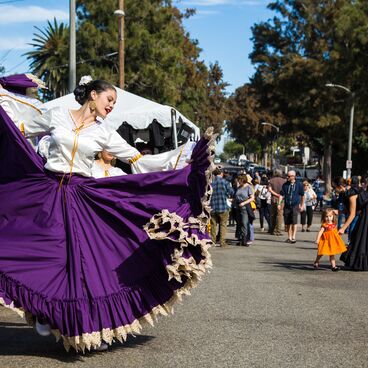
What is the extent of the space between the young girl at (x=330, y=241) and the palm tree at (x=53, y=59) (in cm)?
3246

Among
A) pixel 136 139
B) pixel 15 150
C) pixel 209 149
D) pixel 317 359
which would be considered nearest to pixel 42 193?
pixel 15 150

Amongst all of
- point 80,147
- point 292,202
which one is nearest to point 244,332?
point 80,147

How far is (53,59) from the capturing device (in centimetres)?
4506

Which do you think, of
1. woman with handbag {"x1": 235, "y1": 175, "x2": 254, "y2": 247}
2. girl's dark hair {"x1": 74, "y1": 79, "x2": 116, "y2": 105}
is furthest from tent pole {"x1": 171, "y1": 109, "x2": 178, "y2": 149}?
girl's dark hair {"x1": 74, "y1": 79, "x2": 116, "y2": 105}

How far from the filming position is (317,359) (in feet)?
18.6

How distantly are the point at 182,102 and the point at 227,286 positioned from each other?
1596 inches

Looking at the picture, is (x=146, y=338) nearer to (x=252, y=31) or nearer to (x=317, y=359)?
(x=317, y=359)

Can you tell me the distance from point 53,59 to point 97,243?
40.9 meters

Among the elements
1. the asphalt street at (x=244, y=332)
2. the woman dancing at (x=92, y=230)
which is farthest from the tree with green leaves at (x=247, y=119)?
the woman dancing at (x=92, y=230)

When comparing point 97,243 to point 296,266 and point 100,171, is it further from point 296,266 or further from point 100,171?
point 296,266

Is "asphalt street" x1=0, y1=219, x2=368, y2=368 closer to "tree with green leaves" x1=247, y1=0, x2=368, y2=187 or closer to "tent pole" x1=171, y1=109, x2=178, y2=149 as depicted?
"tent pole" x1=171, y1=109, x2=178, y2=149

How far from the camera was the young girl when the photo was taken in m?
12.0

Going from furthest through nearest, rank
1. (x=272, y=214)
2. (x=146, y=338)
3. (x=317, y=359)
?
(x=272, y=214) → (x=146, y=338) → (x=317, y=359)

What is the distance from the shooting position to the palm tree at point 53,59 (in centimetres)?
4328
